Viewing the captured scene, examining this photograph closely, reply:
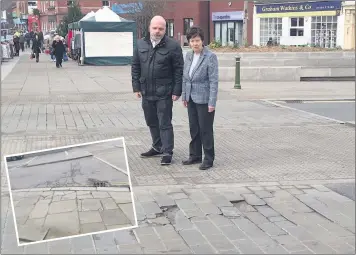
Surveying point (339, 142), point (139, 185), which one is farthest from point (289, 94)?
point (139, 185)

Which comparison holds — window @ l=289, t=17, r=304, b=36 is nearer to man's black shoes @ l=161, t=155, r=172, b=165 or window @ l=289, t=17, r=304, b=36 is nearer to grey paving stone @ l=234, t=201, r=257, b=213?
man's black shoes @ l=161, t=155, r=172, b=165

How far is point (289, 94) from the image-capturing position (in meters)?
16.1

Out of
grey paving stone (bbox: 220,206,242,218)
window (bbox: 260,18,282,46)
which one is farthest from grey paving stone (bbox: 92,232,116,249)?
window (bbox: 260,18,282,46)

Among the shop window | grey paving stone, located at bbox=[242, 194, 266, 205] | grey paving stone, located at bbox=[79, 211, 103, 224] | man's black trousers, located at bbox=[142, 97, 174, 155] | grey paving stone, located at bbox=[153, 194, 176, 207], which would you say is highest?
the shop window

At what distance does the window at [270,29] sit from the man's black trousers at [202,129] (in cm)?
3756

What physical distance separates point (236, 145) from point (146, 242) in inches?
172

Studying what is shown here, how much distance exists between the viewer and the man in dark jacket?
6836 millimetres

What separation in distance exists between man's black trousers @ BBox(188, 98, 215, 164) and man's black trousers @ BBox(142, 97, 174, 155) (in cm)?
29

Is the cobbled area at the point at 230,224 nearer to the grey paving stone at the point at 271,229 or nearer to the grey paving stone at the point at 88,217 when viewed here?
the grey paving stone at the point at 271,229

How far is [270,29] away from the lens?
44938mm

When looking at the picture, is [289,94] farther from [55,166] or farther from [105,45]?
[105,45]

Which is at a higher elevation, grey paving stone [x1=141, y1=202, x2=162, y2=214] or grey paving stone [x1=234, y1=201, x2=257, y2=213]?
grey paving stone [x1=141, y1=202, x2=162, y2=214]

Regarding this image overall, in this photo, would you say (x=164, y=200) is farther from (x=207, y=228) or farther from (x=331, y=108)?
(x=331, y=108)

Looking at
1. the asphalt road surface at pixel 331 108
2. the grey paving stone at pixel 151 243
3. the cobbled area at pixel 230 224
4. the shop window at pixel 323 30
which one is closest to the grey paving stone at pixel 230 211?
the cobbled area at pixel 230 224
